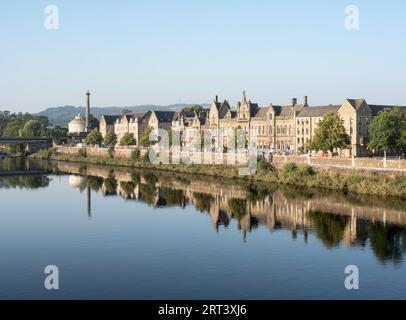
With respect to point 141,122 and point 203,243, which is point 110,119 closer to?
point 141,122

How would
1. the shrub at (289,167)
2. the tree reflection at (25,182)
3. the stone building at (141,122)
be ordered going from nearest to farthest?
1. the shrub at (289,167)
2. the tree reflection at (25,182)
3. the stone building at (141,122)

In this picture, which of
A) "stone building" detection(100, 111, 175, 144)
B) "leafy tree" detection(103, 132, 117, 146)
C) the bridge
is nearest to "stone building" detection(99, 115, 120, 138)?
"stone building" detection(100, 111, 175, 144)

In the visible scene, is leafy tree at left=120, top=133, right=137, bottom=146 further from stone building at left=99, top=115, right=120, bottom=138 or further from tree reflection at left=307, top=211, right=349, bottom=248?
tree reflection at left=307, top=211, right=349, bottom=248

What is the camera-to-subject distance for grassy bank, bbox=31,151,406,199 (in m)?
53.4

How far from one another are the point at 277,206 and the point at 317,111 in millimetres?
41320

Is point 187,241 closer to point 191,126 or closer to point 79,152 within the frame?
point 191,126

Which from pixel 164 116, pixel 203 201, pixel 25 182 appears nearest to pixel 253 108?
pixel 164 116

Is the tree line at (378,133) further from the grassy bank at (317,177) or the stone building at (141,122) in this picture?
the stone building at (141,122)

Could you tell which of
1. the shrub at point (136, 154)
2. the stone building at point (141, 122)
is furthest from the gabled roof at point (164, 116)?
the shrub at point (136, 154)

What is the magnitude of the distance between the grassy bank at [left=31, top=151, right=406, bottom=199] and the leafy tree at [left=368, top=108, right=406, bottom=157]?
9.40m

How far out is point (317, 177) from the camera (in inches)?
2473

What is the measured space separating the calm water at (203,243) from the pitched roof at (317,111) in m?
28.2

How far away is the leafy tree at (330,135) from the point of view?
72.4 m
